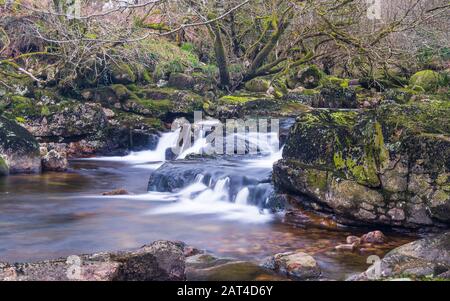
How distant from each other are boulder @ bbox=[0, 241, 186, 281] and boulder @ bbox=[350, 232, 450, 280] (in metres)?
1.53

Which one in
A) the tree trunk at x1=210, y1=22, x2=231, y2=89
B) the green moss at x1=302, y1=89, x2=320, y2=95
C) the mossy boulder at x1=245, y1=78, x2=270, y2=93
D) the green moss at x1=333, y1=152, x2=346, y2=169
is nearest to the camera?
the green moss at x1=333, y1=152, x2=346, y2=169

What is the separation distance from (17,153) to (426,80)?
12.6 metres

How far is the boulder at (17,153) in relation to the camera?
11078 mm

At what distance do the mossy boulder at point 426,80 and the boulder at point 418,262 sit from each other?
488 inches

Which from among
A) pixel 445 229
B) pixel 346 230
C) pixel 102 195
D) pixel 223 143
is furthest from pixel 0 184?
pixel 445 229

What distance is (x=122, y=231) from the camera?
23.1ft

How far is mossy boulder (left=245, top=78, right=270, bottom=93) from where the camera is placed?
16.9m

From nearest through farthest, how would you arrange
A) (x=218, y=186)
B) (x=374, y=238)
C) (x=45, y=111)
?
(x=374, y=238), (x=218, y=186), (x=45, y=111)

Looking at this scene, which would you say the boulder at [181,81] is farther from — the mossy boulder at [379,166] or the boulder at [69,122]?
the mossy boulder at [379,166]

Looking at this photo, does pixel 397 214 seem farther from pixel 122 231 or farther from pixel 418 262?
pixel 122 231

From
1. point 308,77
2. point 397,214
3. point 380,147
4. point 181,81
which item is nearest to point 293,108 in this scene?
point 308,77

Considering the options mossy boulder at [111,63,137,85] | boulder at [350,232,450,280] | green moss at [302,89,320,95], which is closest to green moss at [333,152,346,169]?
boulder at [350,232,450,280]

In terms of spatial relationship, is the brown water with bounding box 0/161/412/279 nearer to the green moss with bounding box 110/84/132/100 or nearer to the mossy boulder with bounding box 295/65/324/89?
the green moss with bounding box 110/84/132/100
